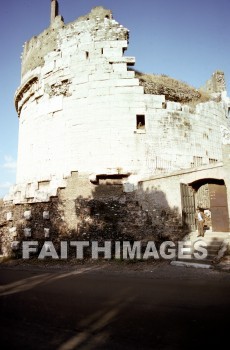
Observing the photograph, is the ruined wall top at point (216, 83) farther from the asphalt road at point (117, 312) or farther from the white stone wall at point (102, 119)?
the asphalt road at point (117, 312)

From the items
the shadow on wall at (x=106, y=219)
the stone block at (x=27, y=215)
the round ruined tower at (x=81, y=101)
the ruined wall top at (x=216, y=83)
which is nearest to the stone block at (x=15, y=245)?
the shadow on wall at (x=106, y=219)

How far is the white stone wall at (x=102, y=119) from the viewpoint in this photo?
11.7 meters

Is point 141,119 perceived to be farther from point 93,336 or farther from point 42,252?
point 93,336

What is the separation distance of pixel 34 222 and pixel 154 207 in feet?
17.4

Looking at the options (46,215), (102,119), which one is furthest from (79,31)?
Answer: (46,215)

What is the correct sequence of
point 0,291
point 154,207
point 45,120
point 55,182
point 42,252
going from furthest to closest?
point 45,120
point 55,182
point 42,252
point 154,207
point 0,291

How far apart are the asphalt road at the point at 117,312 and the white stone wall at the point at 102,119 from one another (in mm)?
5937

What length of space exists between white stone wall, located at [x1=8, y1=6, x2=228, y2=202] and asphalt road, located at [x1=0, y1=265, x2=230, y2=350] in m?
5.94

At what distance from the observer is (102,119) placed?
11.9 metres

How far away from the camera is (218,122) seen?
14.1 meters

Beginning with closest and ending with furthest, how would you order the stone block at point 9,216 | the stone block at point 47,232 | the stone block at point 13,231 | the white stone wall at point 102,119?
the stone block at point 47,232 < the stone block at point 13,231 < the white stone wall at point 102,119 < the stone block at point 9,216

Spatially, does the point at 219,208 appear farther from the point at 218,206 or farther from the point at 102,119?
the point at 102,119

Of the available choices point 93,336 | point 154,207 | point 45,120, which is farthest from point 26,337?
point 45,120

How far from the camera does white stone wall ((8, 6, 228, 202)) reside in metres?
11.7
